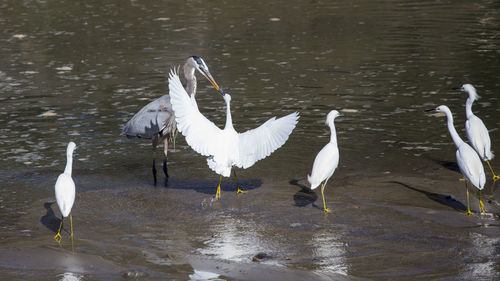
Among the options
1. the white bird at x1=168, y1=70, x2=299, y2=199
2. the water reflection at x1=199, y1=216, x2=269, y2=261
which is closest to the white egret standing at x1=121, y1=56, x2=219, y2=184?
the white bird at x1=168, y1=70, x2=299, y2=199

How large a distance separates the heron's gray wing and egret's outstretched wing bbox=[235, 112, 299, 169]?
1290 millimetres

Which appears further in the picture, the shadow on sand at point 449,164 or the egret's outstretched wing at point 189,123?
the shadow on sand at point 449,164

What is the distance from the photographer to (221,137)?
7.69m

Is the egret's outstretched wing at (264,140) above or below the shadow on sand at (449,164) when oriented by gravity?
above

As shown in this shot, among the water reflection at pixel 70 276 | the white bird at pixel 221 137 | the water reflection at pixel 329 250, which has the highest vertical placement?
the white bird at pixel 221 137

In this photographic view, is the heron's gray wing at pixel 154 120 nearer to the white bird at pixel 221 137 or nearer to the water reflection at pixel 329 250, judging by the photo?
the white bird at pixel 221 137

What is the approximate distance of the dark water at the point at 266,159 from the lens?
6.21m

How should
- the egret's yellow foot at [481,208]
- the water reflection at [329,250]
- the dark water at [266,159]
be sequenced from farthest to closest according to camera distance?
1. the egret's yellow foot at [481,208]
2. the dark water at [266,159]
3. the water reflection at [329,250]

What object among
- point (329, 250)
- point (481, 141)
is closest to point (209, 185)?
point (329, 250)

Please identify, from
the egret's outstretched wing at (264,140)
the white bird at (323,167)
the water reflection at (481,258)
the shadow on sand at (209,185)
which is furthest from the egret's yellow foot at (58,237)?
the water reflection at (481,258)

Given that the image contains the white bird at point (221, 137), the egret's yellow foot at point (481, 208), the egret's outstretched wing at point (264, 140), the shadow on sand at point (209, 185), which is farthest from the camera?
the shadow on sand at point (209, 185)

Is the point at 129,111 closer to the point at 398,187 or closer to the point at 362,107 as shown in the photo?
the point at 362,107

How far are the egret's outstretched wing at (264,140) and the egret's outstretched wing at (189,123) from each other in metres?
0.34

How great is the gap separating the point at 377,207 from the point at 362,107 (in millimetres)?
4006
